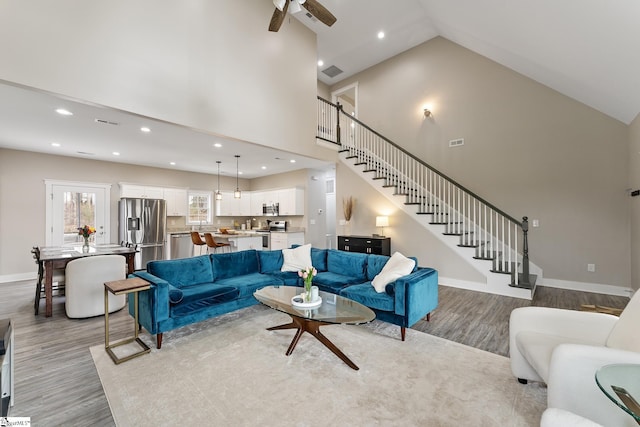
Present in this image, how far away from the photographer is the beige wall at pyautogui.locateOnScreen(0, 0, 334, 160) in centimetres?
296

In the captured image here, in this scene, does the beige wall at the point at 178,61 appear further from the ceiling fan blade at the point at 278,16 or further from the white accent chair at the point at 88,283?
the white accent chair at the point at 88,283

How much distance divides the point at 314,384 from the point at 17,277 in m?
7.12

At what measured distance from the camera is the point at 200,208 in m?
8.66

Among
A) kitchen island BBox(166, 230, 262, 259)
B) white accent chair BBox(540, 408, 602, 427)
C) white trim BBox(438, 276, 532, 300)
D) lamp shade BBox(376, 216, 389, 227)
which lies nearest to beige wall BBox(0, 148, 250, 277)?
kitchen island BBox(166, 230, 262, 259)

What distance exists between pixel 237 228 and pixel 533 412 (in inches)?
344

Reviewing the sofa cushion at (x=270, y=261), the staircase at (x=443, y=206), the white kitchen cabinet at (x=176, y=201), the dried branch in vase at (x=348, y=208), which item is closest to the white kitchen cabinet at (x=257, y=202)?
the white kitchen cabinet at (x=176, y=201)

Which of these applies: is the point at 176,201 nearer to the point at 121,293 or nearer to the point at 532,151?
the point at 121,293

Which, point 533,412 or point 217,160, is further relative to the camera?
point 217,160

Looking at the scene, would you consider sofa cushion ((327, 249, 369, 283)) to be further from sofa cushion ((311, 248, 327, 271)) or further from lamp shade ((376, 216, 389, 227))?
lamp shade ((376, 216, 389, 227))

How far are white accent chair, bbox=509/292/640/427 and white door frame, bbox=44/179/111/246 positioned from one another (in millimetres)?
8221

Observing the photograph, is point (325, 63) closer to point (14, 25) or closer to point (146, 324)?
point (14, 25)

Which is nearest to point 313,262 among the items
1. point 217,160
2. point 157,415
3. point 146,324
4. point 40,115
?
point 146,324

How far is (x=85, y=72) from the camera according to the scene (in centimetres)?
322

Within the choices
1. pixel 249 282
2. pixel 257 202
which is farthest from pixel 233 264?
pixel 257 202
